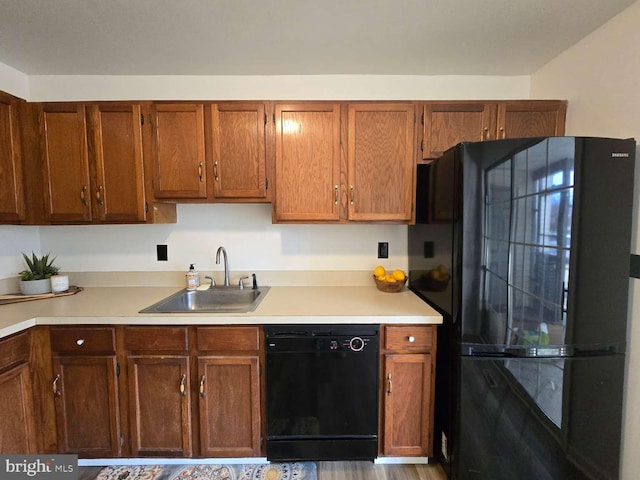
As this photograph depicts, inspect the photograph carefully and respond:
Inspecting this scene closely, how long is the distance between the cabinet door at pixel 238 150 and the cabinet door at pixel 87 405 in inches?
45.8

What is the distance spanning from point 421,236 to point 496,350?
2.48ft

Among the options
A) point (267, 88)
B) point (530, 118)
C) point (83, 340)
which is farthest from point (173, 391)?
point (530, 118)

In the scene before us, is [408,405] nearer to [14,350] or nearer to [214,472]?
[214,472]

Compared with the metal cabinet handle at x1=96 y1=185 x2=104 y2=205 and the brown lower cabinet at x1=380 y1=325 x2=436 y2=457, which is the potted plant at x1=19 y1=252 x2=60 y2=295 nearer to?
the metal cabinet handle at x1=96 y1=185 x2=104 y2=205

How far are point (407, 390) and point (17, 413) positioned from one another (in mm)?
2013

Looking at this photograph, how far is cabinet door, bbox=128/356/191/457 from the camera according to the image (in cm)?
157

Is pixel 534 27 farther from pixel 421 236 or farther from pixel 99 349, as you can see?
pixel 99 349

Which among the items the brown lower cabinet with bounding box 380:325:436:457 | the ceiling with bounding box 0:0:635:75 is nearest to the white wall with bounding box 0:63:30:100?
the ceiling with bounding box 0:0:635:75

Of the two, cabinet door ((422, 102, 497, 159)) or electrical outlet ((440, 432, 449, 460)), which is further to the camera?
cabinet door ((422, 102, 497, 159))

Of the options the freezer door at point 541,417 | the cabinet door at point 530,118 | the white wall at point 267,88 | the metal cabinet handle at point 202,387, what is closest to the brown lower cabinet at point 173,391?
the metal cabinet handle at point 202,387

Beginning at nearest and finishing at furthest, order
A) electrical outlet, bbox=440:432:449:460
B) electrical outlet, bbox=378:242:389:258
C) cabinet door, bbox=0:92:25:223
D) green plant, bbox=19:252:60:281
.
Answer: electrical outlet, bbox=440:432:449:460
cabinet door, bbox=0:92:25:223
green plant, bbox=19:252:60:281
electrical outlet, bbox=378:242:389:258

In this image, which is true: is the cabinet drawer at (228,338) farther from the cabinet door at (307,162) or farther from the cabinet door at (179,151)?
the cabinet door at (179,151)

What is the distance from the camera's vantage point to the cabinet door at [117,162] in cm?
180

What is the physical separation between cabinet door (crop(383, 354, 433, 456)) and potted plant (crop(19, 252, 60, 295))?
7.37 feet
